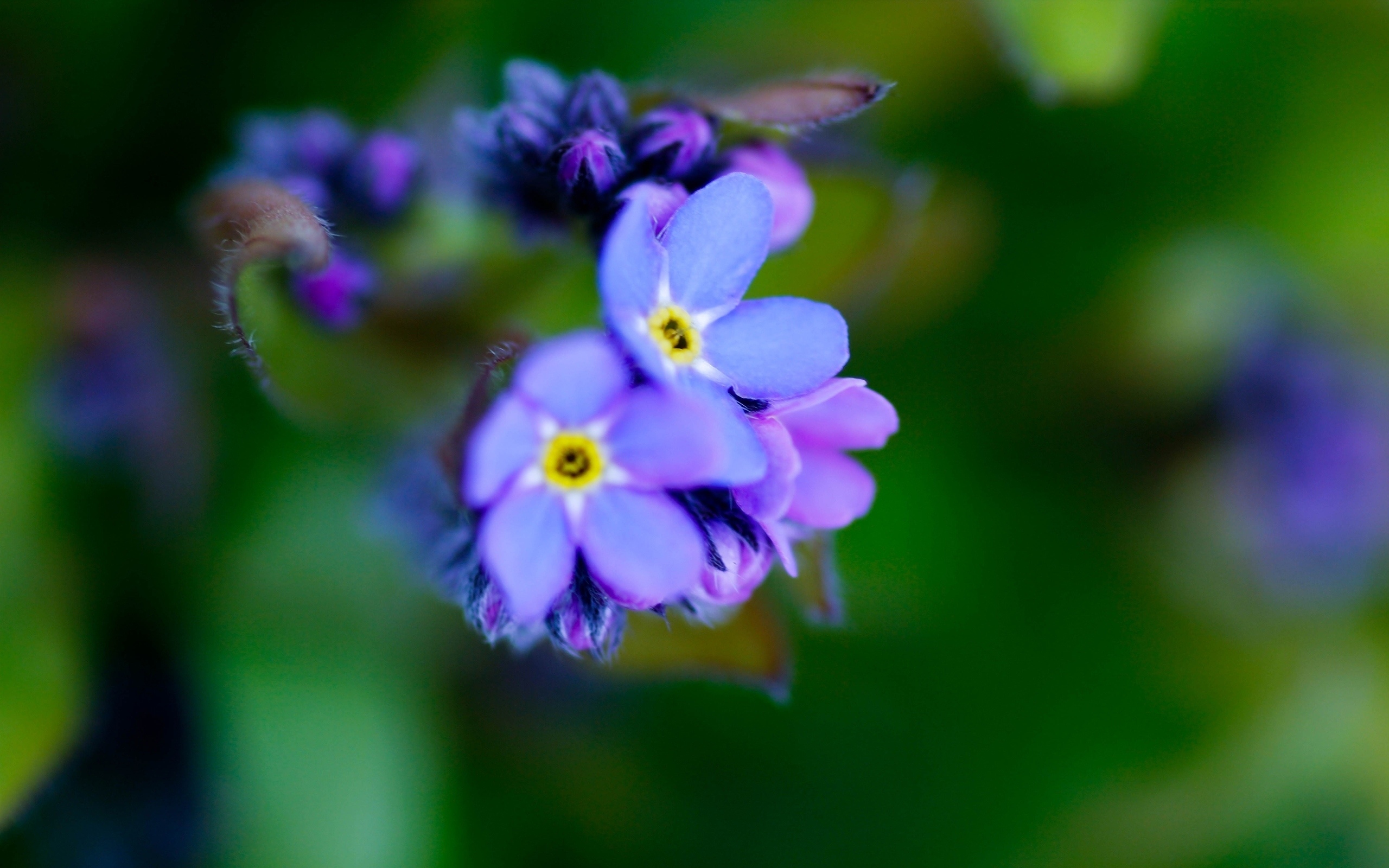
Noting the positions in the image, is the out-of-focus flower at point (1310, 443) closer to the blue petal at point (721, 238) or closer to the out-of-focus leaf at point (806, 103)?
the out-of-focus leaf at point (806, 103)

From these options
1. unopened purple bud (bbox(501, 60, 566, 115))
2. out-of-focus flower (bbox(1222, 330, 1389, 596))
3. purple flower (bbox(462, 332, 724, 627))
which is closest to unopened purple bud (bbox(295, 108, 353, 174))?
unopened purple bud (bbox(501, 60, 566, 115))

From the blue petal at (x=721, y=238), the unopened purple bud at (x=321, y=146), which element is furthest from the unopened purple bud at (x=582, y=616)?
the unopened purple bud at (x=321, y=146)

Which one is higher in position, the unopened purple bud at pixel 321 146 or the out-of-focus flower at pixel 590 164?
the out-of-focus flower at pixel 590 164

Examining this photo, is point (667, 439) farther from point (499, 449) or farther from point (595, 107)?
point (595, 107)

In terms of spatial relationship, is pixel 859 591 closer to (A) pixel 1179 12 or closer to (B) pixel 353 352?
(B) pixel 353 352

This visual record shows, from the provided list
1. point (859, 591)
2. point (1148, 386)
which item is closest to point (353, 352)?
point (859, 591)
